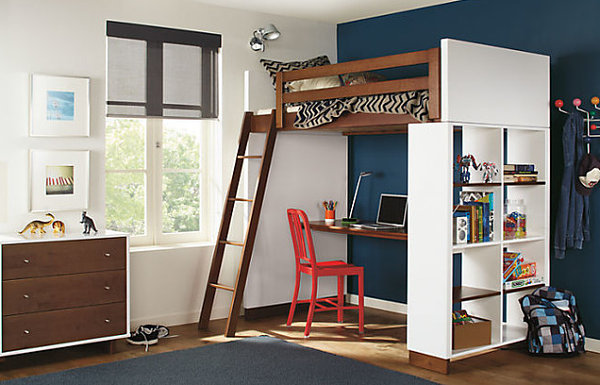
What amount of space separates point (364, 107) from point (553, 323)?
1.86 m

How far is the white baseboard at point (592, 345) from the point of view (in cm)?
457

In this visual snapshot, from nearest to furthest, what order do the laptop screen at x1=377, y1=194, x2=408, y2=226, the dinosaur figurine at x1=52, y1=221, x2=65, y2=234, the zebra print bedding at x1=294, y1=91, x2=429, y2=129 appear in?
the zebra print bedding at x1=294, y1=91, x2=429, y2=129 → the dinosaur figurine at x1=52, y1=221, x2=65, y2=234 → the laptop screen at x1=377, y1=194, x2=408, y2=226

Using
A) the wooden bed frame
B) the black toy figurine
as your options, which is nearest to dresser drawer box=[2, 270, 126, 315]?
the black toy figurine

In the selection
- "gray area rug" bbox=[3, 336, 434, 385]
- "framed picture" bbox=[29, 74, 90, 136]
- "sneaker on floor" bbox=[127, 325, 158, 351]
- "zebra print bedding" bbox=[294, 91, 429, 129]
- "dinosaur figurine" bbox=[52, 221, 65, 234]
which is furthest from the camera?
"sneaker on floor" bbox=[127, 325, 158, 351]

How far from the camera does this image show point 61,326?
4.36 meters

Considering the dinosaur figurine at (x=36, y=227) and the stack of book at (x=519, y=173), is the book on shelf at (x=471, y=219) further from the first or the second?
the dinosaur figurine at (x=36, y=227)

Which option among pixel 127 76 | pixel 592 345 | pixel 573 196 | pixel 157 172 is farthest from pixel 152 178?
pixel 592 345

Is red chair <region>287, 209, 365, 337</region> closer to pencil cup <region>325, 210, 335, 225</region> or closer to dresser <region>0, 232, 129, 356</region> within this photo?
pencil cup <region>325, 210, 335, 225</region>

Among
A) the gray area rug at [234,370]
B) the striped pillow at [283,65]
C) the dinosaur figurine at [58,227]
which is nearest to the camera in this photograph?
the gray area rug at [234,370]

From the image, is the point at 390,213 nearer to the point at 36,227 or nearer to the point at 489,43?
the point at 489,43

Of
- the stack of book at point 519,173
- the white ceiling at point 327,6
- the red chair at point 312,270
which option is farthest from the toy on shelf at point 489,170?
the white ceiling at point 327,6

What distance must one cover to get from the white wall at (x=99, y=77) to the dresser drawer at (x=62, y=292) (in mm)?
499

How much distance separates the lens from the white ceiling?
17.7 feet

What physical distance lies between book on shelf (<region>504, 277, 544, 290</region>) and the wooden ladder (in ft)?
6.11
